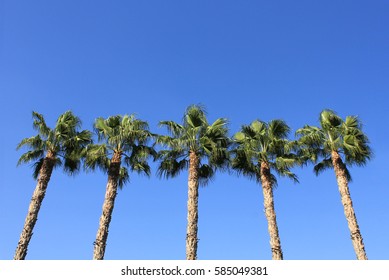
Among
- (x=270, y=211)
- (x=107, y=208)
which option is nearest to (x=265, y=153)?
(x=270, y=211)

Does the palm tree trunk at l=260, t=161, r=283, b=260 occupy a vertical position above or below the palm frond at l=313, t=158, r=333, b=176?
below

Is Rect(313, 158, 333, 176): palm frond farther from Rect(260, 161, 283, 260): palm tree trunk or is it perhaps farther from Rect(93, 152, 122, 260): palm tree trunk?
Rect(93, 152, 122, 260): palm tree trunk

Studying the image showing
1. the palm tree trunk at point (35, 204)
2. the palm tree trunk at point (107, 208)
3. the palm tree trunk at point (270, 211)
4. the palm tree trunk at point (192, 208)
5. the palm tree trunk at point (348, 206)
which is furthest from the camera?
the palm tree trunk at point (348, 206)

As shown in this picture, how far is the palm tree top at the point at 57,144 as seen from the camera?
74.5 ft

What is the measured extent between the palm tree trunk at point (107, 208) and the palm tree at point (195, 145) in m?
2.70

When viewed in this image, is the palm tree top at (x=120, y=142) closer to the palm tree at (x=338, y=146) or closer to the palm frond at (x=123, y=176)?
the palm frond at (x=123, y=176)

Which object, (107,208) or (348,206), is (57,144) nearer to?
(107,208)

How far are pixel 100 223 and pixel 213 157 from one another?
7.25 meters

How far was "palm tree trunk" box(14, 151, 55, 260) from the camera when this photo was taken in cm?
1912

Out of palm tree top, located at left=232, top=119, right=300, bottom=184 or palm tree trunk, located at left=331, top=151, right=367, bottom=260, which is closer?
palm tree trunk, located at left=331, top=151, right=367, bottom=260

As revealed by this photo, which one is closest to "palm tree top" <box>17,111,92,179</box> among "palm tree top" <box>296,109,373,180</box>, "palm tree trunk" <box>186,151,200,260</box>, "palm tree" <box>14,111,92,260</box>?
"palm tree" <box>14,111,92,260</box>

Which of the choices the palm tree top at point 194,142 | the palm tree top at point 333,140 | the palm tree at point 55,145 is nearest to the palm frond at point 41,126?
the palm tree at point 55,145

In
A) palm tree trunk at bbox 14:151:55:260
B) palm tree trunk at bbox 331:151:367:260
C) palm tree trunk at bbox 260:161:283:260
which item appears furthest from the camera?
palm tree trunk at bbox 331:151:367:260
